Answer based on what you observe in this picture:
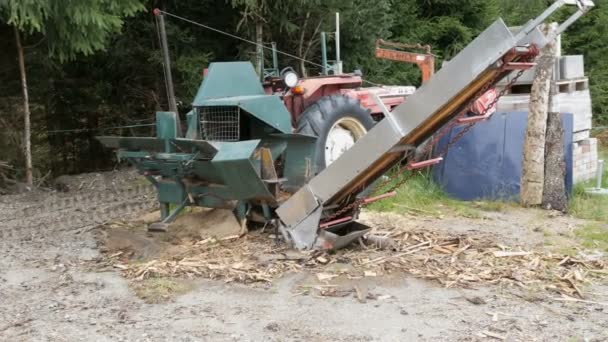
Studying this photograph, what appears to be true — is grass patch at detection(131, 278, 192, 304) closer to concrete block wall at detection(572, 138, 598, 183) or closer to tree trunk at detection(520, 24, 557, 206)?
tree trunk at detection(520, 24, 557, 206)

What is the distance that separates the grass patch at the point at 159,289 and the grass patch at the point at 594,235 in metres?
3.72

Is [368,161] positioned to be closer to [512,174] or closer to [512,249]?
[512,249]

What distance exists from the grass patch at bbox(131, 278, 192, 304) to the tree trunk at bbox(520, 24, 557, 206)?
15.2 feet

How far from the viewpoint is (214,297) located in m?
4.87

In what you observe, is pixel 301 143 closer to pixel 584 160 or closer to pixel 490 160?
pixel 490 160

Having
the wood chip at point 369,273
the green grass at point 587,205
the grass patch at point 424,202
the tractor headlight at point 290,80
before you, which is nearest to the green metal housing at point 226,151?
the tractor headlight at point 290,80

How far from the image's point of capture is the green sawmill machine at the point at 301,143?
485 cm

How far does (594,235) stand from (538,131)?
1.77 m

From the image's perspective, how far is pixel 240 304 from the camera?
185 inches

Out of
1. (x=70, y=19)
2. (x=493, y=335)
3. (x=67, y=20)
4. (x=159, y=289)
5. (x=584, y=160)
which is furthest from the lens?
(x=584, y=160)

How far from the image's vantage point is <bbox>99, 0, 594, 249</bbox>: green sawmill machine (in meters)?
4.85

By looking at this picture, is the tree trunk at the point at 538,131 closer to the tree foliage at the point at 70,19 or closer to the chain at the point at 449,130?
the chain at the point at 449,130

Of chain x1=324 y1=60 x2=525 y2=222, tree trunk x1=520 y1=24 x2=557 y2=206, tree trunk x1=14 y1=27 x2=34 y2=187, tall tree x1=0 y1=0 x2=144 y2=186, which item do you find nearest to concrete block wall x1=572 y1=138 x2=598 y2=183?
tree trunk x1=520 y1=24 x2=557 y2=206

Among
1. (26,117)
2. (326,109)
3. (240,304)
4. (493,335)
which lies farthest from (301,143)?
(26,117)
